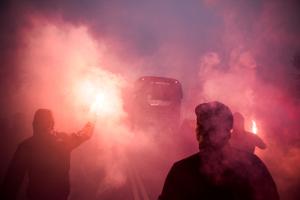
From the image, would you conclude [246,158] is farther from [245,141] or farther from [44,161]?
[245,141]

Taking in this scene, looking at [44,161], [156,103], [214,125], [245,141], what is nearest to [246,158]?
[214,125]

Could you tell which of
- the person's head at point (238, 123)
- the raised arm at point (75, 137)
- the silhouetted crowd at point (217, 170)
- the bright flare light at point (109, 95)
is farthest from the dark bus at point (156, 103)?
the silhouetted crowd at point (217, 170)

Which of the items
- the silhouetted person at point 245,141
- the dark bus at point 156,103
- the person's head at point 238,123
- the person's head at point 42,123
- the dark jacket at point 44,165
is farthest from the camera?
the dark bus at point 156,103

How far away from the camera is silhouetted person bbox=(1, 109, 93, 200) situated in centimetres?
386

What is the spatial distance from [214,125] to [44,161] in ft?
7.98

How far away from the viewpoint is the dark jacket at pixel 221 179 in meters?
2.33

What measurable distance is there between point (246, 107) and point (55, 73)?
12503 mm

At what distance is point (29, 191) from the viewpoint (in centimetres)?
397

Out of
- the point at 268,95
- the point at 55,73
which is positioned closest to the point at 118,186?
the point at 55,73

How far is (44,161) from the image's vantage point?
3.97 metres

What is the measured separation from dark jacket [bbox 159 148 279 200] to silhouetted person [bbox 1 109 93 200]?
193cm

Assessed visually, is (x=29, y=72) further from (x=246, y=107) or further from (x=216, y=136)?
(x=216, y=136)

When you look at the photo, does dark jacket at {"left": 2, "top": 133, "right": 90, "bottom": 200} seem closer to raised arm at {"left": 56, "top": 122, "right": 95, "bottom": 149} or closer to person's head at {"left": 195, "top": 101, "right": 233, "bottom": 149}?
raised arm at {"left": 56, "top": 122, "right": 95, "bottom": 149}

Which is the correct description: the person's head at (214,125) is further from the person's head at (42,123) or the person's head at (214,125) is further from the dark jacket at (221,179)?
the person's head at (42,123)
